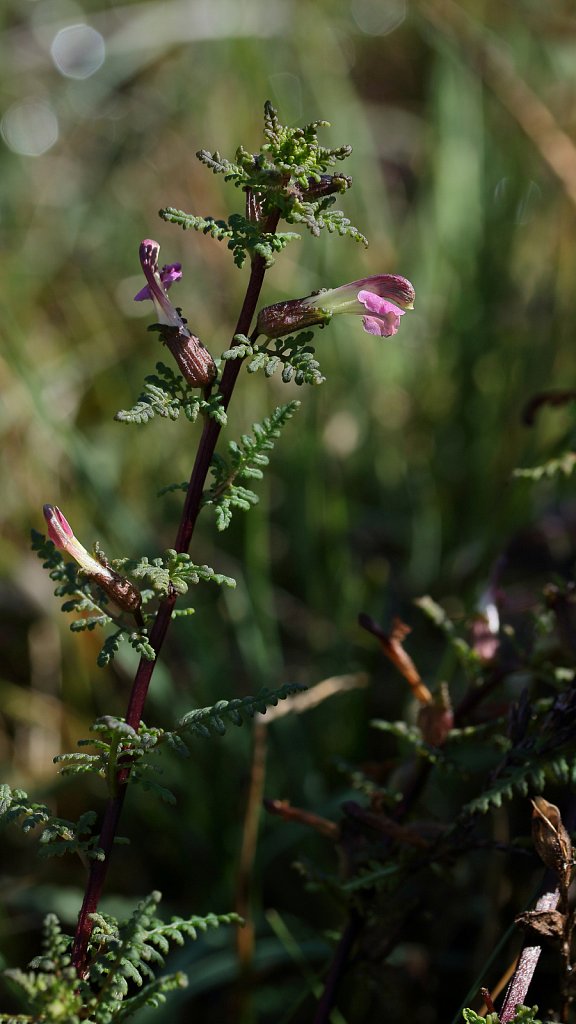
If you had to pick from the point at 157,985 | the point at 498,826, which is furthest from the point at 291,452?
the point at 157,985

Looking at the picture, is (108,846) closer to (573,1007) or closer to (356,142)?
(573,1007)

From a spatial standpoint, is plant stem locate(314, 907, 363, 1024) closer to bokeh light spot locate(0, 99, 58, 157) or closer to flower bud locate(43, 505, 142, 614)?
flower bud locate(43, 505, 142, 614)

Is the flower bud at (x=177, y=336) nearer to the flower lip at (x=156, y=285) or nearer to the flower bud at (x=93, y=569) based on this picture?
the flower lip at (x=156, y=285)

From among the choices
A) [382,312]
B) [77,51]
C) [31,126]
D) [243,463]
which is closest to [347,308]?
[382,312]

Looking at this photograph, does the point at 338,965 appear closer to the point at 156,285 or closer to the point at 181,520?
the point at 181,520

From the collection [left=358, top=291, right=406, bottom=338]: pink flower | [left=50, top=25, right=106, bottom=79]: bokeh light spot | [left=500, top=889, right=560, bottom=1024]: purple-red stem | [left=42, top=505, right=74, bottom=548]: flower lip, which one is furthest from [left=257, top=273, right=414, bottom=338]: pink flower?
[left=50, top=25, right=106, bottom=79]: bokeh light spot
